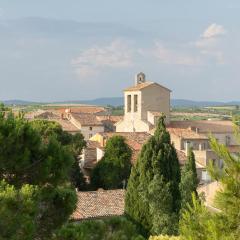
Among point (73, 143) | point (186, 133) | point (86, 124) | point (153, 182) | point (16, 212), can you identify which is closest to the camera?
point (16, 212)

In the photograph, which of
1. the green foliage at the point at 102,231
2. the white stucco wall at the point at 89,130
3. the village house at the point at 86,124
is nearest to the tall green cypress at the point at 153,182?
the green foliage at the point at 102,231

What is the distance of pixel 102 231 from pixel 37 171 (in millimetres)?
2594

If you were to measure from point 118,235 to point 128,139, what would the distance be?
42854 mm

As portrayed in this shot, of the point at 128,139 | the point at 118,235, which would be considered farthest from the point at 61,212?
the point at 128,139

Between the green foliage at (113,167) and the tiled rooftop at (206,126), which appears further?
the tiled rooftop at (206,126)

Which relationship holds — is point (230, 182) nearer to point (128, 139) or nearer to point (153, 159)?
point (153, 159)

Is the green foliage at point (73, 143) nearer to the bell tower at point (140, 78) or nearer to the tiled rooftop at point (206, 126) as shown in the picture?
the tiled rooftop at point (206, 126)

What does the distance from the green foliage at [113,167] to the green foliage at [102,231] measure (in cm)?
3093

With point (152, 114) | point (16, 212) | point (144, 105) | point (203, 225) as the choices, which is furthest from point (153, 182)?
point (144, 105)

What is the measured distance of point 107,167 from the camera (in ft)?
147

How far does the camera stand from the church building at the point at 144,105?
66.7 metres

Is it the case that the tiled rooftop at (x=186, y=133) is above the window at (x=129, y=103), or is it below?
below

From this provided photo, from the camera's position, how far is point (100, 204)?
105ft

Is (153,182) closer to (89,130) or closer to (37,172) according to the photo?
(37,172)
